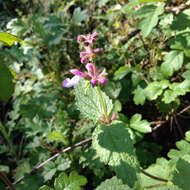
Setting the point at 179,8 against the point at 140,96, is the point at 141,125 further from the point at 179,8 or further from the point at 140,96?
the point at 179,8

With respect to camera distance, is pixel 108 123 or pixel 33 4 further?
pixel 33 4

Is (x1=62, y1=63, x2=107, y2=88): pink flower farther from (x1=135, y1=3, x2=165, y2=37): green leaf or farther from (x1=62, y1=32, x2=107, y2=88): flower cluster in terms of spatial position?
(x1=135, y1=3, x2=165, y2=37): green leaf

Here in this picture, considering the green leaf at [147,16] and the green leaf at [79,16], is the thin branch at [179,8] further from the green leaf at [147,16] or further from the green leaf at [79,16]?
the green leaf at [79,16]

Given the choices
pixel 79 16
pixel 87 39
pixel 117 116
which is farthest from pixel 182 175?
pixel 79 16

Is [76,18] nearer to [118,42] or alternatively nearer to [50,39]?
[50,39]

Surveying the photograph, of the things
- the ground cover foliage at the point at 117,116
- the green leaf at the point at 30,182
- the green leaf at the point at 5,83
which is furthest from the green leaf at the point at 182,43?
the green leaf at the point at 30,182

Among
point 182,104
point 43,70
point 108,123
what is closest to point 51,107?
point 43,70
